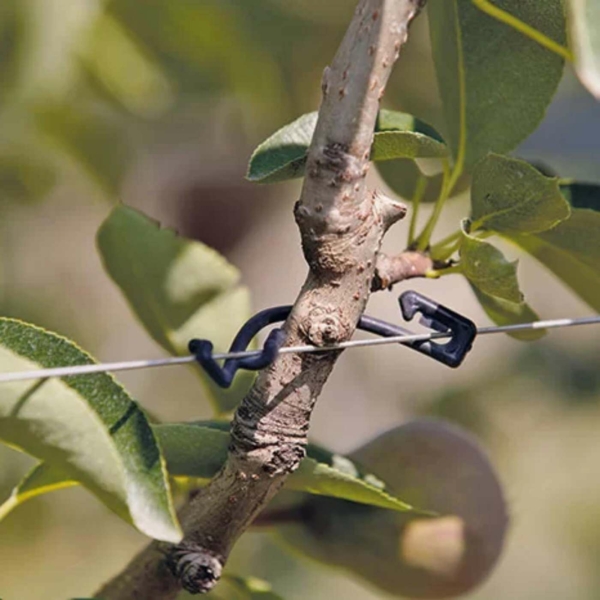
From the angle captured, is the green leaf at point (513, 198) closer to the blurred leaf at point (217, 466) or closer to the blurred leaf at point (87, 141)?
the blurred leaf at point (217, 466)

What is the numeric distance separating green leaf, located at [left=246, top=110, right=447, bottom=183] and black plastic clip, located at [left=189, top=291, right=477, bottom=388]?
0.07m

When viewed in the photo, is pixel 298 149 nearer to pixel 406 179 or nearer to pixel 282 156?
pixel 282 156

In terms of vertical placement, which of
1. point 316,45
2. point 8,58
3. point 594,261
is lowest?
point 594,261

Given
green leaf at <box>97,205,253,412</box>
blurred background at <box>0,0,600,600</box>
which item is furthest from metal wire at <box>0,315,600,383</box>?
blurred background at <box>0,0,600,600</box>

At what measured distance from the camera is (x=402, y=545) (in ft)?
2.57

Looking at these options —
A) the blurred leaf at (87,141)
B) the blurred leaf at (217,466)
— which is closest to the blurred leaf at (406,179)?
the blurred leaf at (217,466)

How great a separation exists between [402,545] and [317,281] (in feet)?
0.94

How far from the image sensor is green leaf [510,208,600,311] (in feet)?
2.21

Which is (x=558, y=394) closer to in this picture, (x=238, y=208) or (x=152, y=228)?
(x=238, y=208)

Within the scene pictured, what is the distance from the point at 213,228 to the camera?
177 centimetres

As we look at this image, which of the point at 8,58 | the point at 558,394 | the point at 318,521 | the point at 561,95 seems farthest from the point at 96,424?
the point at 558,394

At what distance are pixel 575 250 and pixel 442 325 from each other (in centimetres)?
12

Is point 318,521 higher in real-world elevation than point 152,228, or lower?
lower

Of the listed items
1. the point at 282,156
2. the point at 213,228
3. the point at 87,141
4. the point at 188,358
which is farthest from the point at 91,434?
Answer: the point at 213,228
